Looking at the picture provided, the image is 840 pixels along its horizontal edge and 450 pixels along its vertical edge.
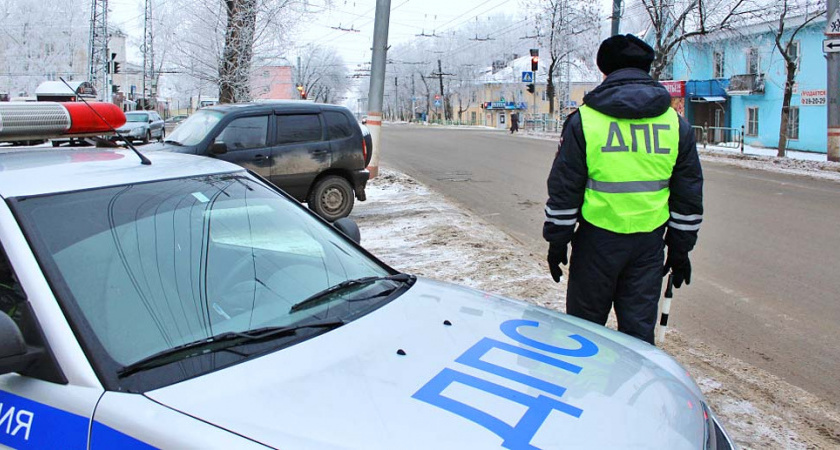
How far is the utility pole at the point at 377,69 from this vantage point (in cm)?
1342

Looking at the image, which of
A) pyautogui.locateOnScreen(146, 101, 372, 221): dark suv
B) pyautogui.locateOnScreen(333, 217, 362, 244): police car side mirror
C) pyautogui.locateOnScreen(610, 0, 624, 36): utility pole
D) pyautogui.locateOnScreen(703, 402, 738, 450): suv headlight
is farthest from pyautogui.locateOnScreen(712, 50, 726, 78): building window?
pyautogui.locateOnScreen(703, 402, 738, 450): suv headlight

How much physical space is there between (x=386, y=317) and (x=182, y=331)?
0.68 m

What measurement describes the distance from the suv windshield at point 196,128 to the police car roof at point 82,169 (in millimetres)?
6401

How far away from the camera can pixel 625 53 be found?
340 centimetres

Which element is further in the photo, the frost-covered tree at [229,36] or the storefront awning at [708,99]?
the storefront awning at [708,99]

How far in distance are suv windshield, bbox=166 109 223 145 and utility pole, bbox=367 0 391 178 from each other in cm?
411

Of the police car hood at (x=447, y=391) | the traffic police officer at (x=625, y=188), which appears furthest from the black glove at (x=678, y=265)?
the police car hood at (x=447, y=391)

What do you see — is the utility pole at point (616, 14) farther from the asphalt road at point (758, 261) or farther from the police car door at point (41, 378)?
the police car door at point (41, 378)

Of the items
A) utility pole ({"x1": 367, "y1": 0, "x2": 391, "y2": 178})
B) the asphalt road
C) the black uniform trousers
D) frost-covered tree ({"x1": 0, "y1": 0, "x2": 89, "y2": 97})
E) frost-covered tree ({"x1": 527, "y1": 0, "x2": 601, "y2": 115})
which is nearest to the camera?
the black uniform trousers

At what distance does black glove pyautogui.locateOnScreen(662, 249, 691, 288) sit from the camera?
3.57 m

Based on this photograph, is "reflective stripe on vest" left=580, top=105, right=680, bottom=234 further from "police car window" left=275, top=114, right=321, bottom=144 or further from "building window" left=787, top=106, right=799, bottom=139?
"building window" left=787, top=106, right=799, bottom=139

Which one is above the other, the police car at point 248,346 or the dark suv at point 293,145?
the dark suv at point 293,145

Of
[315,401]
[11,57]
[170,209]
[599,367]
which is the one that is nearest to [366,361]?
[315,401]

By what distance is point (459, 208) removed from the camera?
11258 millimetres
